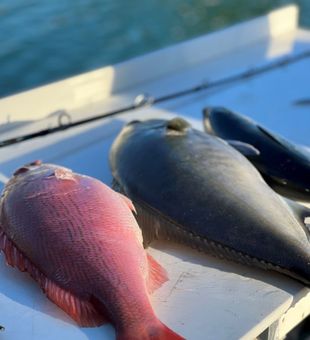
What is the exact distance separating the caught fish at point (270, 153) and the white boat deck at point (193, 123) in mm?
307

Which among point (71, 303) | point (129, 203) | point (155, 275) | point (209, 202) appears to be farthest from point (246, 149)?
point (71, 303)

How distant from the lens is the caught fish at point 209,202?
1.65 metres

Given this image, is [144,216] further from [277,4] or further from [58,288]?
[277,4]

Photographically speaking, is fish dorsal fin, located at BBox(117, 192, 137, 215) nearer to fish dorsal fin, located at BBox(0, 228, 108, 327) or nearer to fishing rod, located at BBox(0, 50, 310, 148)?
fish dorsal fin, located at BBox(0, 228, 108, 327)

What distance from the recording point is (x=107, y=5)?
7867 mm

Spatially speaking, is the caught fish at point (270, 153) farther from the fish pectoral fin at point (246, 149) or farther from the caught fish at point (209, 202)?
the caught fish at point (209, 202)

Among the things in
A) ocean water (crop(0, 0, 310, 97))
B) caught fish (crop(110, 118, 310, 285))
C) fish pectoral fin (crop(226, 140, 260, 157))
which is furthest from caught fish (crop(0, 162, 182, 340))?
ocean water (crop(0, 0, 310, 97))

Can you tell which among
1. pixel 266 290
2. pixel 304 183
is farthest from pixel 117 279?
pixel 304 183

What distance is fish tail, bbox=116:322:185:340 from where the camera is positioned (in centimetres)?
135

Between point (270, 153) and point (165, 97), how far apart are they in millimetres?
928

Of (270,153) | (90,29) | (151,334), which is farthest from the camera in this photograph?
(90,29)

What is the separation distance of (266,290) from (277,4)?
24.4 feet

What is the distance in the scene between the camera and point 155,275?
166cm

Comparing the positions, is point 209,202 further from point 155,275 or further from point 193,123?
point 193,123
